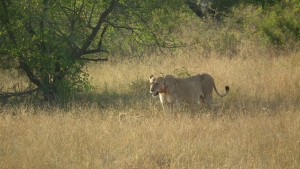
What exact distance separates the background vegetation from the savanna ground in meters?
0.02

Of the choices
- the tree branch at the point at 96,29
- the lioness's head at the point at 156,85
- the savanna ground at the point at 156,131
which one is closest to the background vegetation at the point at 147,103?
the savanna ground at the point at 156,131

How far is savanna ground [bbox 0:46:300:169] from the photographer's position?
671 centimetres

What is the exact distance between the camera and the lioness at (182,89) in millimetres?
9914

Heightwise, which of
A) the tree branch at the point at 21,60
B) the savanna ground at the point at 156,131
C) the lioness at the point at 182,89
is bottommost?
the savanna ground at the point at 156,131

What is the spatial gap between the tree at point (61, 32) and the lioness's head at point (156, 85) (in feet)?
5.56

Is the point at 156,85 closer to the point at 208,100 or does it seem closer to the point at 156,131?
the point at 208,100

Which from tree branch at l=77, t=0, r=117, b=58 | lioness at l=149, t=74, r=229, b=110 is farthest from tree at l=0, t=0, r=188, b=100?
lioness at l=149, t=74, r=229, b=110

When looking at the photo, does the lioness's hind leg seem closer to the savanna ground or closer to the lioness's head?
the savanna ground

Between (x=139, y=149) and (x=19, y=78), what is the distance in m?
6.19

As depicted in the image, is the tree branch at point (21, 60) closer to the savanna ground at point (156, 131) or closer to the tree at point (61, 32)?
the tree at point (61, 32)

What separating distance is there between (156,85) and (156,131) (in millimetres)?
1914

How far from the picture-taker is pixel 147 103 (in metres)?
10.8

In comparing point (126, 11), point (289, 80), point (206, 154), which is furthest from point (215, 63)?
point (206, 154)

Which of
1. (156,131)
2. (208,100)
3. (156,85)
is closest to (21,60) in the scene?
(156,85)
